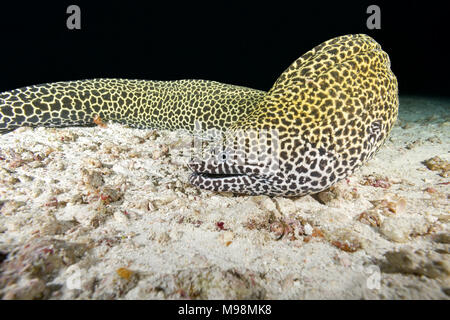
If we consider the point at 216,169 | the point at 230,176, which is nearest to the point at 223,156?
the point at 216,169

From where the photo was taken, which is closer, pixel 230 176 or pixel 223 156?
pixel 223 156

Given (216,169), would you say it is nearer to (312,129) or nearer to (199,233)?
(199,233)

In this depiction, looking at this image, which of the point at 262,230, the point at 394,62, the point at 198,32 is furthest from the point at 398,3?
the point at 262,230

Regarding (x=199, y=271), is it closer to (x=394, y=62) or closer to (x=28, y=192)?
(x=28, y=192)

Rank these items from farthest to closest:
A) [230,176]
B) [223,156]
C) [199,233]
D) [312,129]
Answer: [230,176], [223,156], [312,129], [199,233]

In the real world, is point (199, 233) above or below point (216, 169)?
below

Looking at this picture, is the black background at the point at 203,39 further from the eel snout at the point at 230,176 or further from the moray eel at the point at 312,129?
the eel snout at the point at 230,176

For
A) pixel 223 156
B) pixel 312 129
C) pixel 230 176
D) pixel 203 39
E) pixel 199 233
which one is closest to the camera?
pixel 199 233

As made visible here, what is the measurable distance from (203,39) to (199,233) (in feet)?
88.3

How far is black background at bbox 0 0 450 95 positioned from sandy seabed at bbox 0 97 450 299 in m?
15.9

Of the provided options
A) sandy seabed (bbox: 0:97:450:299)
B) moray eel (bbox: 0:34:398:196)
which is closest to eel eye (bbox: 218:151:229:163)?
moray eel (bbox: 0:34:398:196)

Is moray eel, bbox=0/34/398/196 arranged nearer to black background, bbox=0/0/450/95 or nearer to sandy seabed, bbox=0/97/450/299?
sandy seabed, bbox=0/97/450/299

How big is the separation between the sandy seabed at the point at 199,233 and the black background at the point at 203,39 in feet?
52.2

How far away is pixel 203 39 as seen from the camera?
84.2 feet
